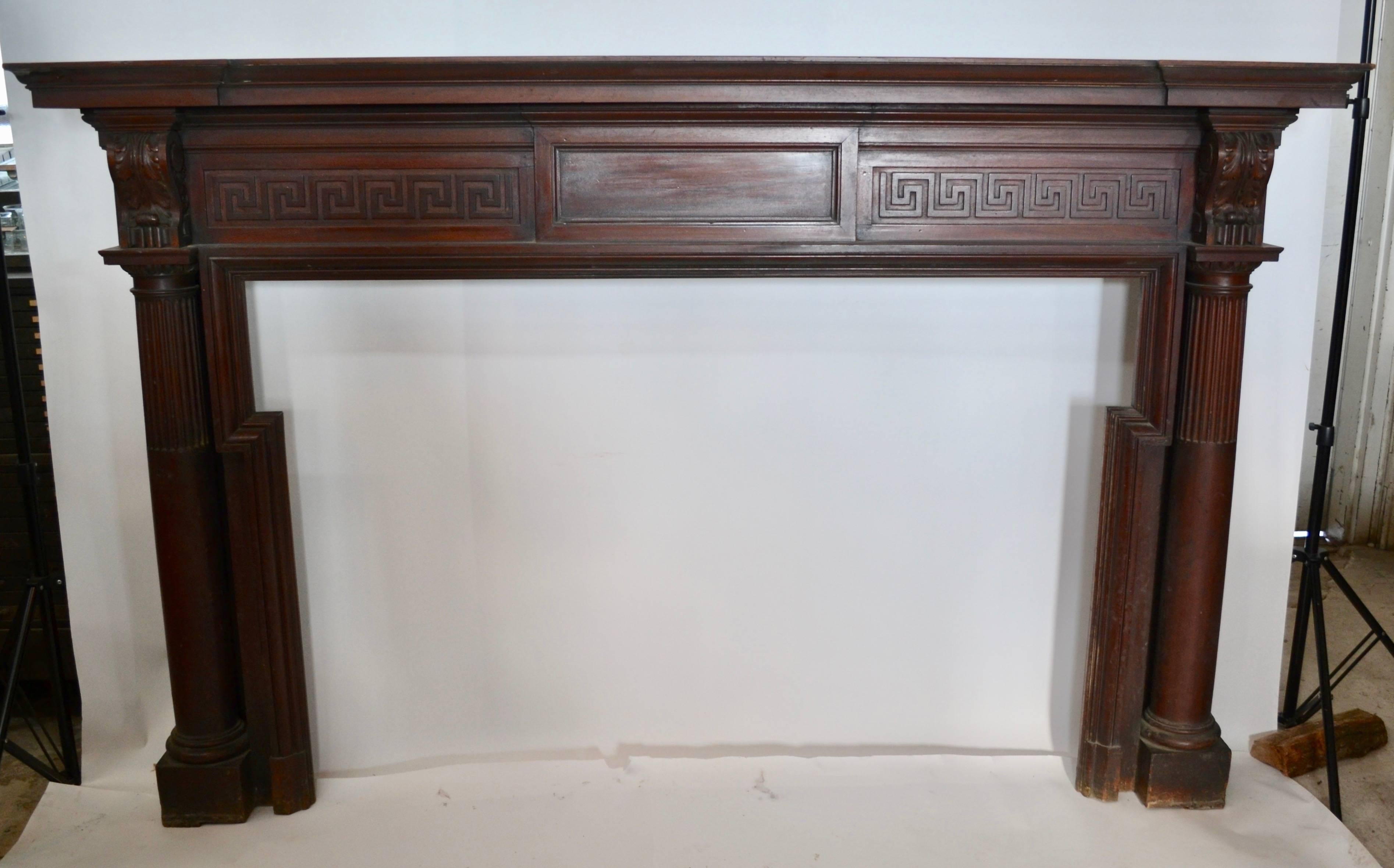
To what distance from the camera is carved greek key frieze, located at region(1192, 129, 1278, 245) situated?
73.2 inches

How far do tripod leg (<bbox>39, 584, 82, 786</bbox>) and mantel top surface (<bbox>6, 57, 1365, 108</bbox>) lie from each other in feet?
3.24

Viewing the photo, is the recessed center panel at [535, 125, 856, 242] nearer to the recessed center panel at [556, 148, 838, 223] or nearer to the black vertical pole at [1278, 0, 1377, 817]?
the recessed center panel at [556, 148, 838, 223]

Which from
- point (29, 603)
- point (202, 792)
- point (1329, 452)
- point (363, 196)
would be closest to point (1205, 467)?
point (1329, 452)

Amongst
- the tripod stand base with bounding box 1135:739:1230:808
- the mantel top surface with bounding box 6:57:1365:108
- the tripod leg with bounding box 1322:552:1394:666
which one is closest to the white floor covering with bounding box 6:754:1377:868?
the tripod stand base with bounding box 1135:739:1230:808

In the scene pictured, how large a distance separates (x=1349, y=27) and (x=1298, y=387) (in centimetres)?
86

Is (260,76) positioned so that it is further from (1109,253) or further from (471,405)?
(1109,253)

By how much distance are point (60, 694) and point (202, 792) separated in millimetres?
430

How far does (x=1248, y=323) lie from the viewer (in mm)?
2131

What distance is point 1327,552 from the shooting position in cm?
240

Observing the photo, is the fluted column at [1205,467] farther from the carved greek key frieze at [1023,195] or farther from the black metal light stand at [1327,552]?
the black metal light stand at [1327,552]

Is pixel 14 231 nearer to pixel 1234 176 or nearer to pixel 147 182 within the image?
pixel 147 182

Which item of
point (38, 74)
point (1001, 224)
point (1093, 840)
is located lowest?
point (1093, 840)

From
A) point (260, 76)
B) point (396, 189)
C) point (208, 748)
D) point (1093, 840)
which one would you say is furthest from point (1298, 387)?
point (208, 748)

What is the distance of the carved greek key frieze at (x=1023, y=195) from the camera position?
1926mm
